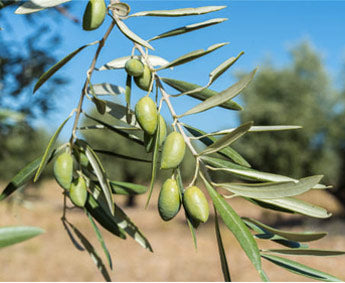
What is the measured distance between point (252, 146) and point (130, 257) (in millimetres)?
5918

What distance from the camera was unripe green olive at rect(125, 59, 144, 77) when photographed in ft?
1.69

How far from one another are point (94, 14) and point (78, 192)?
26 cm

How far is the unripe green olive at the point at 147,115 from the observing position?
1.60ft

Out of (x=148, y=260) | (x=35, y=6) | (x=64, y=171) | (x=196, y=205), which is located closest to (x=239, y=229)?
(x=196, y=205)

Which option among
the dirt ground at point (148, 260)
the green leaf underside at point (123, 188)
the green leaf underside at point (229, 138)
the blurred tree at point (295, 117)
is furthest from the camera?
the blurred tree at point (295, 117)

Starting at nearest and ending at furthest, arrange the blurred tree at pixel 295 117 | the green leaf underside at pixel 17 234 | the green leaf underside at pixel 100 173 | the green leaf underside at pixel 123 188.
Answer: the green leaf underside at pixel 17 234, the green leaf underside at pixel 100 173, the green leaf underside at pixel 123 188, the blurred tree at pixel 295 117

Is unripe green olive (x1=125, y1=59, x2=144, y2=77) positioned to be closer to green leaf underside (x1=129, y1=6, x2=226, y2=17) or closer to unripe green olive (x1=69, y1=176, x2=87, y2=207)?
green leaf underside (x1=129, y1=6, x2=226, y2=17)

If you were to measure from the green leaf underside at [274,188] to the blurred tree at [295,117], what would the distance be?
11759 millimetres

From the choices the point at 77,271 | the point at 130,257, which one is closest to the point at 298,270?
the point at 77,271

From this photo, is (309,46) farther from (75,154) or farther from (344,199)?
(75,154)

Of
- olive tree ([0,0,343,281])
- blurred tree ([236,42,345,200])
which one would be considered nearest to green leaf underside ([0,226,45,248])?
olive tree ([0,0,343,281])

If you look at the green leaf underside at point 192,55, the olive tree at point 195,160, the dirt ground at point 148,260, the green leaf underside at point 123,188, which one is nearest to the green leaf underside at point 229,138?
the olive tree at point 195,160

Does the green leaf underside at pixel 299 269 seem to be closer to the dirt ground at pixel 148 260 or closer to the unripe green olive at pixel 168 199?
the unripe green olive at pixel 168 199

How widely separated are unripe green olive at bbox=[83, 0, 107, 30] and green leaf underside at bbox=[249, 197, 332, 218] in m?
0.33
